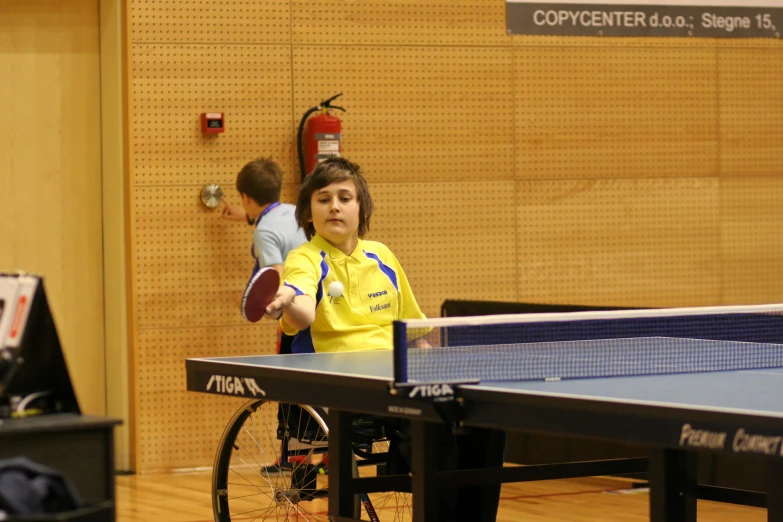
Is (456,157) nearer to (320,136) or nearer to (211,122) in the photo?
(320,136)

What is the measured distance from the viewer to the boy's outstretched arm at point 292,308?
13.3 feet

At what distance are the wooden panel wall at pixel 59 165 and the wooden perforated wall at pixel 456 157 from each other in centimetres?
33

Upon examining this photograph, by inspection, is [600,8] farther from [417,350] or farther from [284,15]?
[417,350]

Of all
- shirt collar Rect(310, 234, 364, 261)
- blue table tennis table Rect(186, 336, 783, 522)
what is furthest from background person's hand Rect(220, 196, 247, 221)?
blue table tennis table Rect(186, 336, 783, 522)

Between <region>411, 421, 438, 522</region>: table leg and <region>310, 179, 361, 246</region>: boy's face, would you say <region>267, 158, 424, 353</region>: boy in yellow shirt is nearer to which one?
<region>310, 179, 361, 246</region>: boy's face

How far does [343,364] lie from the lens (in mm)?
3818

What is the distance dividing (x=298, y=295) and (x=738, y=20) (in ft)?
16.8

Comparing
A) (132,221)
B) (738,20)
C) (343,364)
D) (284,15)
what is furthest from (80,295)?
(738,20)

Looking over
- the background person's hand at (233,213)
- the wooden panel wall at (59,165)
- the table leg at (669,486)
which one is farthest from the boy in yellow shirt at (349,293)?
the wooden panel wall at (59,165)

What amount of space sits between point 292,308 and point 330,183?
2.07 ft

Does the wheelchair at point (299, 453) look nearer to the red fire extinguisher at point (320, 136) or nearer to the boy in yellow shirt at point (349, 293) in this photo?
the boy in yellow shirt at point (349, 293)

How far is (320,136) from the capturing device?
286 inches

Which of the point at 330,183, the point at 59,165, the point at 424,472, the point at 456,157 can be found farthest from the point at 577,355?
the point at 59,165

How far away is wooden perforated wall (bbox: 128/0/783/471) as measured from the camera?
285 inches
